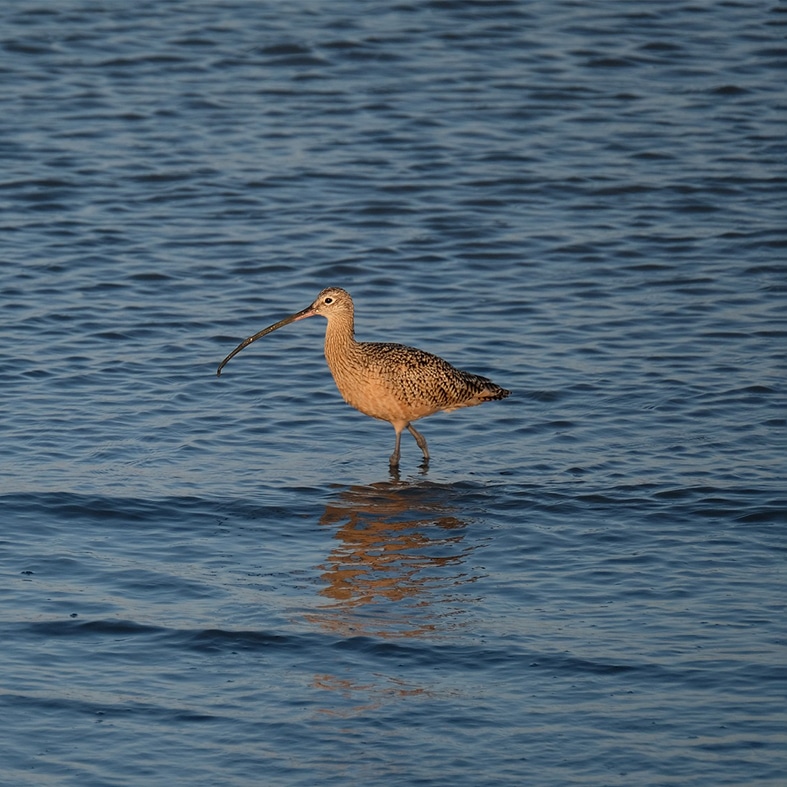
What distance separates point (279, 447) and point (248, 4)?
1160cm

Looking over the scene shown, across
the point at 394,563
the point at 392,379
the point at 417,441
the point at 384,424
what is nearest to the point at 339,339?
the point at 392,379

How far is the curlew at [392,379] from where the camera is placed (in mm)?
10359

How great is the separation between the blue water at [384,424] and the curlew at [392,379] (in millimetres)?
302

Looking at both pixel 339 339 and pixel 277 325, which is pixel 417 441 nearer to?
pixel 339 339

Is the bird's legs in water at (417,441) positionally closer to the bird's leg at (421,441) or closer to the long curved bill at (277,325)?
the bird's leg at (421,441)

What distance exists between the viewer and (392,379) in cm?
1035

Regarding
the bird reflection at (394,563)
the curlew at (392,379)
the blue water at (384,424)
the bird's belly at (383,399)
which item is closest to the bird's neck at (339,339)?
the curlew at (392,379)

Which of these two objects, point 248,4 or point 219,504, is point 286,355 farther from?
point 248,4

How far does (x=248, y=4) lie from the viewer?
68.2 feet

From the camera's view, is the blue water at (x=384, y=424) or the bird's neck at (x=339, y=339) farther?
the bird's neck at (x=339, y=339)

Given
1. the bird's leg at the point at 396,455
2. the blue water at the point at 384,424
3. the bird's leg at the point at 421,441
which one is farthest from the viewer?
the bird's leg at the point at 421,441

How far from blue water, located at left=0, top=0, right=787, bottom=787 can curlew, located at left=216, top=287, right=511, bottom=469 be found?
30 centimetres

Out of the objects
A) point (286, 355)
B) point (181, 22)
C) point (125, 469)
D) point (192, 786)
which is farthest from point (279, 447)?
point (181, 22)

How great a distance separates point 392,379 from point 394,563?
1.90 metres
